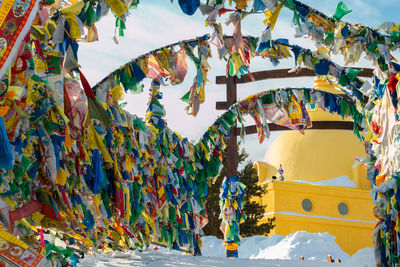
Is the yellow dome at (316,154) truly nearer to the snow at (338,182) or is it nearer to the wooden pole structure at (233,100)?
the snow at (338,182)

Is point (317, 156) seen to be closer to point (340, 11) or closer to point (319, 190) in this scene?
point (319, 190)

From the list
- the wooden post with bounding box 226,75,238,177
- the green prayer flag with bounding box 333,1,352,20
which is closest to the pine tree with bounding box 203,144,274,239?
the wooden post with bounding box 226,75,238,177

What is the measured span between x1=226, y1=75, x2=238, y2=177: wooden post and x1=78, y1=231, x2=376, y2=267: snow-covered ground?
160cm

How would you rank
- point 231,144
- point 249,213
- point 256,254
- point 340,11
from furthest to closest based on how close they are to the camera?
point 249,213, point 256,254, point 231,144, point 340,11

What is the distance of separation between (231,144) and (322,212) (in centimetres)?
1105

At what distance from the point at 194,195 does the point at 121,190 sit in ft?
8.76

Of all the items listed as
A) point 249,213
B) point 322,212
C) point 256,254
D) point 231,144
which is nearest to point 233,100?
point 231,144

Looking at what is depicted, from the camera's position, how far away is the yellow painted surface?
1927 centimetres

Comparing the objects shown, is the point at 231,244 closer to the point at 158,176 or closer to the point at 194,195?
the point at 194,195

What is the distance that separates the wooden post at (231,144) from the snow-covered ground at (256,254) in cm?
160

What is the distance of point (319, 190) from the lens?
20.0 metres

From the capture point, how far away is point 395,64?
4.47 metres

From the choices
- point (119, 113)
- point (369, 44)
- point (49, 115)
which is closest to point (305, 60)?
point (369, 44)

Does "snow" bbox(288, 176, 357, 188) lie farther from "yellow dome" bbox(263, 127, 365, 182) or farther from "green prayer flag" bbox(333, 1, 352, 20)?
"green prayer flag" bbox(333, 1, 352, 20)
